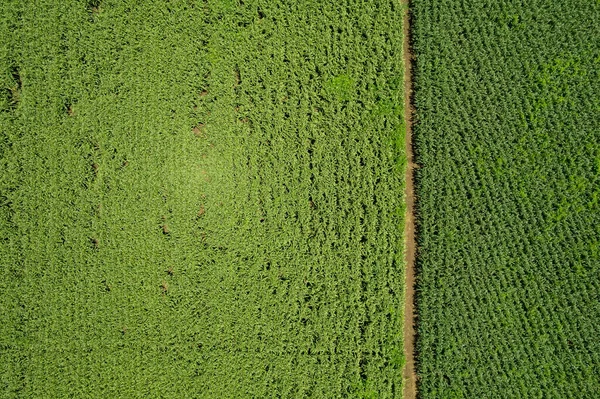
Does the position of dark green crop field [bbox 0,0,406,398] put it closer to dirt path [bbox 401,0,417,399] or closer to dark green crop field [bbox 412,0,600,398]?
dirt path [bbox 401,0,417,399]

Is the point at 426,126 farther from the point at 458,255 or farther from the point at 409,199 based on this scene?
the point at 458,255

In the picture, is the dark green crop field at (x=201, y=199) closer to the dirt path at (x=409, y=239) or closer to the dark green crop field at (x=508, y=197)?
the dirt path at (x=409, y=239)

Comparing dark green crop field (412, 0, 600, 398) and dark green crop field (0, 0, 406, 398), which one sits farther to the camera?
dark green crop field (0, 0, 406, 398)

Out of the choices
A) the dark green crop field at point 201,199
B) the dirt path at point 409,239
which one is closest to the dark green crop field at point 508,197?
the dirt path at point 409,239

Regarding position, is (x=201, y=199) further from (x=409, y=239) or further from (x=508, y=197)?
(x=508, y=197)

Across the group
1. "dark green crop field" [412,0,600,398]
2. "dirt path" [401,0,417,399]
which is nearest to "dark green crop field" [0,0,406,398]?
"dirt path" [401,0,417,399]

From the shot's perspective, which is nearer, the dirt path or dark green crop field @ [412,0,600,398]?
dark green crop field @ [412,0,600,398]

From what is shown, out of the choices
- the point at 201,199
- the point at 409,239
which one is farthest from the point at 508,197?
the point at 201,199
